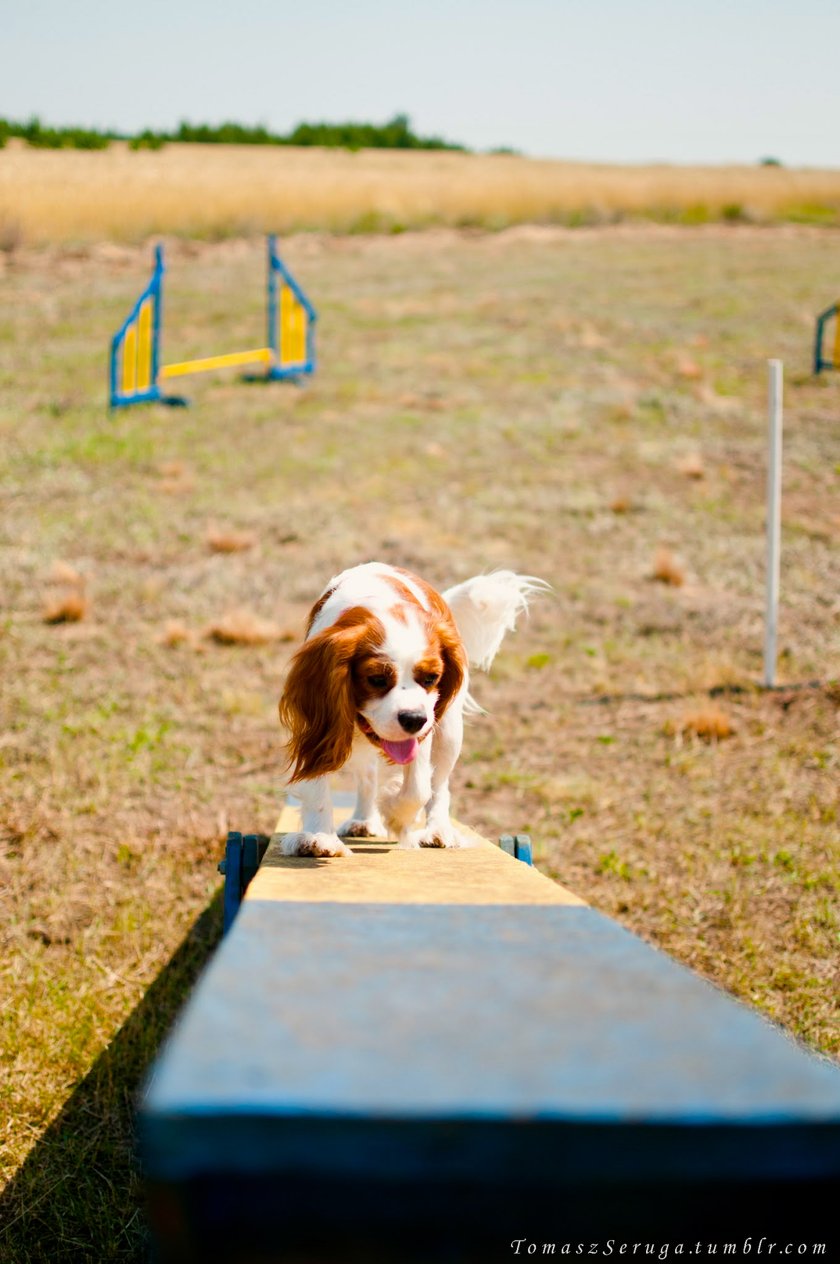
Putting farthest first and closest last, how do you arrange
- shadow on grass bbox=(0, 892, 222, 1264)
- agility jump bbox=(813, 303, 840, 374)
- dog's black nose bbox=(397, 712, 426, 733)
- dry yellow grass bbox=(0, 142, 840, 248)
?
dry yellow grass bbox=(0, 142, 840, 248), agility jump bbox=(813, 303, 840, 374), dog's black nose bbox=(397, 712, 426, 733), shadow on grass bbox=(0, 892, 222, 1264)

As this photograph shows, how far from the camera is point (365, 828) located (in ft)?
12.4

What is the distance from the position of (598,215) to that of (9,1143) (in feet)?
117

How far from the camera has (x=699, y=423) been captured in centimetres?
1387

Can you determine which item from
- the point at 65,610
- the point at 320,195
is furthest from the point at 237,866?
the point at 320,195

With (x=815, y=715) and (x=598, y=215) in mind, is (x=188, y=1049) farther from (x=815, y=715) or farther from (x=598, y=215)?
(x=598, y=215)

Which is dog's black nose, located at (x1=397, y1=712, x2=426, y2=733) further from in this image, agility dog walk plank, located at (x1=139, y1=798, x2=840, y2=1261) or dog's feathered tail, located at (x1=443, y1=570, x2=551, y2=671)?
agility dog walk plank, located at (x1=139, y1=798, x2=840, y2=1261)

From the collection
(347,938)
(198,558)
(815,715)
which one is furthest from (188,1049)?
(198,558)

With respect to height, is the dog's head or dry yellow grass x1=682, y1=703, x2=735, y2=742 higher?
the dog's head

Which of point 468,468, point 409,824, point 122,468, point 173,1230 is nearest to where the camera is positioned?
point 173,1230

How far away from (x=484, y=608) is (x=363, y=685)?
1.05 meters

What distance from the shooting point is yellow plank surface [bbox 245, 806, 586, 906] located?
2.20 meters

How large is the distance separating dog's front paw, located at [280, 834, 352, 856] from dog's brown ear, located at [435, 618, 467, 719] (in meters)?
0.50

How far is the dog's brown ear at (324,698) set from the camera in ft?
9.94

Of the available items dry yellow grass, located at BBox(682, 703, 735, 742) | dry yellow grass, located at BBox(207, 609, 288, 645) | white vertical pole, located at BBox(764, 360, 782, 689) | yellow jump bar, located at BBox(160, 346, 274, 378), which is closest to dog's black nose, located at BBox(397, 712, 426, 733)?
dry yellow grass, located at BBox(682, 703, 735, 742)
